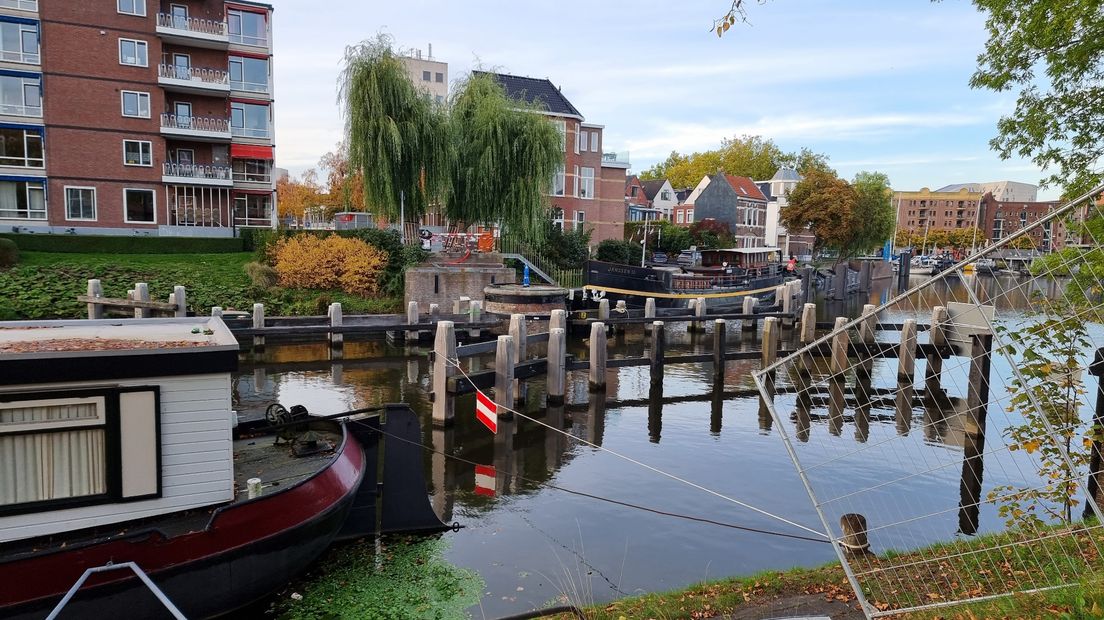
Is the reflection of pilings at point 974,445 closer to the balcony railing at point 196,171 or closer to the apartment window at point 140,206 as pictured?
the balcony railing at point 196,171

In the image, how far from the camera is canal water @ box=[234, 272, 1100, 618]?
30.8 feet

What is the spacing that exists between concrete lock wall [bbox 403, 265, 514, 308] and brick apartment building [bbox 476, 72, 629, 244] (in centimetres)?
1977

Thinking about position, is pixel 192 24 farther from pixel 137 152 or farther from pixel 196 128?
pixel 137 152

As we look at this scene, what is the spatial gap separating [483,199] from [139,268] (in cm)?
1493

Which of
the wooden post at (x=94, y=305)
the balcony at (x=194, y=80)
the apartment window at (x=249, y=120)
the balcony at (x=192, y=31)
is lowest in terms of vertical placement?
the wooden post at (x=94, y=305)

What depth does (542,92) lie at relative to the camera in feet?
164

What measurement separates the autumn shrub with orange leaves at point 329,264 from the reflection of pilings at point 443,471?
1534cm

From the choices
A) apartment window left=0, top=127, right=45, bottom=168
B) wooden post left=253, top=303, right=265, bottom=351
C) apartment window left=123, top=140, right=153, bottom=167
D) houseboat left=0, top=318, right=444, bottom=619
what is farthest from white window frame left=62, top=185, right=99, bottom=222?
houseboat left=0, top=318, right=444, bottom=619

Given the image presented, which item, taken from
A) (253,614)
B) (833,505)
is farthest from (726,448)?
(253,614)

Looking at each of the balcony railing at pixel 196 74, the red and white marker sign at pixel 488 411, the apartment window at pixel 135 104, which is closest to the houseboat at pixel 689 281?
the red and white marker sign at pixel 488 411

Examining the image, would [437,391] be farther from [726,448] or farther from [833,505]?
[833,505]

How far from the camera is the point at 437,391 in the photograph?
1548 centimetres

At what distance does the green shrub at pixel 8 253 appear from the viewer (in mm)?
27188

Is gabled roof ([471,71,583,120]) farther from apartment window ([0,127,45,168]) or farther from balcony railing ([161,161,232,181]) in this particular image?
apartment window ([0,127,45,168])
